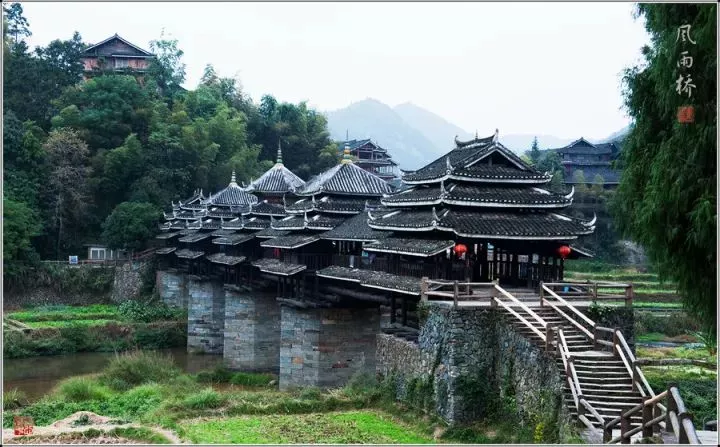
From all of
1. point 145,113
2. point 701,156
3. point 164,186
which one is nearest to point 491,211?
point 701,156

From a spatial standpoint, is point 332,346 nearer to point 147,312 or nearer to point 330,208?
point 330,208

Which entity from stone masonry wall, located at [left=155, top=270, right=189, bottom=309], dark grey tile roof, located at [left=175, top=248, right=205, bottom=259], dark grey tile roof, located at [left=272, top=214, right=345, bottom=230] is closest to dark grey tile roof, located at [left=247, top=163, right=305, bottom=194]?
dark grey tile roof, located at [left=175, top=248, right=205, bottom=259]

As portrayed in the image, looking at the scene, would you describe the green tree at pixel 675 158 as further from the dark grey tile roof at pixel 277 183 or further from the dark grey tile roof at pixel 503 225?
the dark grey tile roof at pixel 277 183

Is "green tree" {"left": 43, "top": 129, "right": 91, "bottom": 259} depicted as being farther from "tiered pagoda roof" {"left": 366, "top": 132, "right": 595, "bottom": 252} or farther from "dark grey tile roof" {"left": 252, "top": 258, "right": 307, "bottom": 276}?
"tiered pagoda roof" {"left": 366, "top": 132, "right": 595, "bottom": 252}

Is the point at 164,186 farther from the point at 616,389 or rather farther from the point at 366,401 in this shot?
the point at 616,389

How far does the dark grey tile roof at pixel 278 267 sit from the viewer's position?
30.5 metres

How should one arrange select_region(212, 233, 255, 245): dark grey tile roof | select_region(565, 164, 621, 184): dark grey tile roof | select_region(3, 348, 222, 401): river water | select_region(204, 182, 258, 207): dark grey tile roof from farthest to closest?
select_region(565, 164, 621, 184): dark grey tile roof < select_region(204, 182, 258, 207): dark grey tile roof < select_region(212, 233, 255, 245): dark grey tile roof < select_region(3, 348, 222, 401): river water

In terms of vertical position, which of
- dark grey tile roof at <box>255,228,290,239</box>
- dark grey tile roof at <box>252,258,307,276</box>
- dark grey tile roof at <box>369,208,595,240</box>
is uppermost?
dark grey tile roof at <box>369,208,595,240</box>

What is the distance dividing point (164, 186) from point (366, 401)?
4037 cm

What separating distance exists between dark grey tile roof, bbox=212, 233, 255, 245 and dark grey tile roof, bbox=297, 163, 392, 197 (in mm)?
5551

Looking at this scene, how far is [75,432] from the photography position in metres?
18.6

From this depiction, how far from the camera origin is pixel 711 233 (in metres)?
12.3

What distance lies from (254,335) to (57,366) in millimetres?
9759

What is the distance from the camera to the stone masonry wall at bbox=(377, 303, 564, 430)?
17.2 metres
